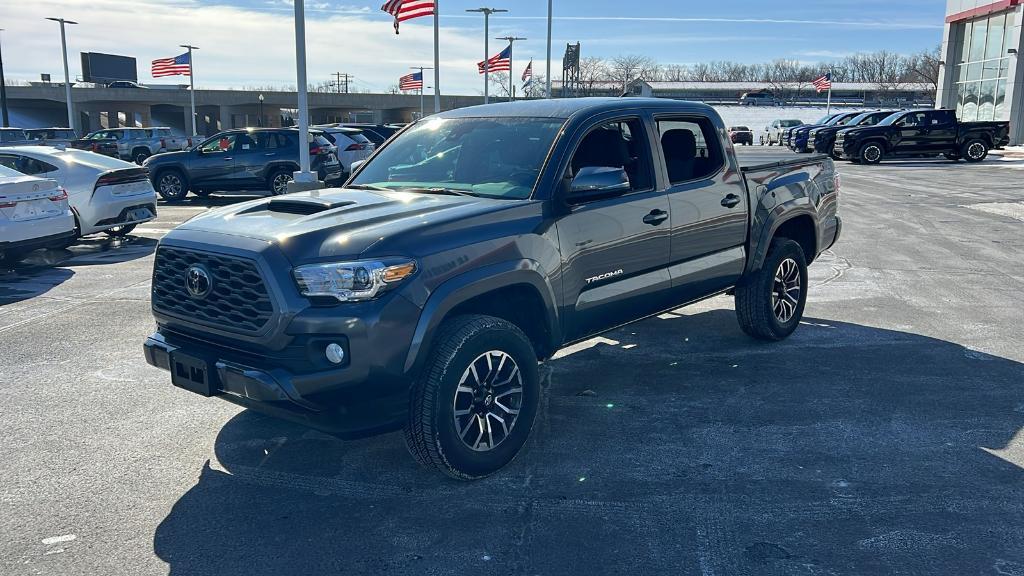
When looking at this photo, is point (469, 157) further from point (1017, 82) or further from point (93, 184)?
point (1017, 82)

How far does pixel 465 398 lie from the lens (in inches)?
166

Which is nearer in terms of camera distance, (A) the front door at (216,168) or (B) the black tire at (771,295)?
(B) the black tire at (771,295)

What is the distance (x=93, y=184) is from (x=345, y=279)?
9.98 metres

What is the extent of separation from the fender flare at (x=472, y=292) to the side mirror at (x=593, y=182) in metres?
0.53

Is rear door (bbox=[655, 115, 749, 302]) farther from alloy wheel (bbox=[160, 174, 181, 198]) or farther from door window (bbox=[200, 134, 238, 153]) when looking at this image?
alloy wheel (bbox=[160, 174, 181, 198])

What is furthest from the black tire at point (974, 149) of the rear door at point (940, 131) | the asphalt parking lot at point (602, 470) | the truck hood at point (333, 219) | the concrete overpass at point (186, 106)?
the concrete overpass at point (186, 106)

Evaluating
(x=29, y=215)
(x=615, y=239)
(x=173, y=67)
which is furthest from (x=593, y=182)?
(x=173, y=67)

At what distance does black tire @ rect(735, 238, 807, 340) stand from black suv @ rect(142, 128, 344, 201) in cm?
1463

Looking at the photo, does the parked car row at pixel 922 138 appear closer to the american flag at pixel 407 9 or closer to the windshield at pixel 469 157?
the american flag at pixel 407 9

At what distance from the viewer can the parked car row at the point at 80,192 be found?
405 inches

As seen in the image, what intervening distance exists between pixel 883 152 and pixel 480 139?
100 ft

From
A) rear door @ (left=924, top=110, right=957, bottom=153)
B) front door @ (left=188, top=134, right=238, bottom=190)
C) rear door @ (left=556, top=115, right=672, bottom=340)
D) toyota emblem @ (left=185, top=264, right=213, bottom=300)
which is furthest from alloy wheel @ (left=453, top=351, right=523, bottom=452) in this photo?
rear door @ (left=924, top=110, right=957, bottom=153)

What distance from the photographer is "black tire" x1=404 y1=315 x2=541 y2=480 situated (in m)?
4.03

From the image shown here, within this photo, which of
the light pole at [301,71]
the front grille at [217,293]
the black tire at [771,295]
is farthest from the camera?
the light pole at [301,71]
